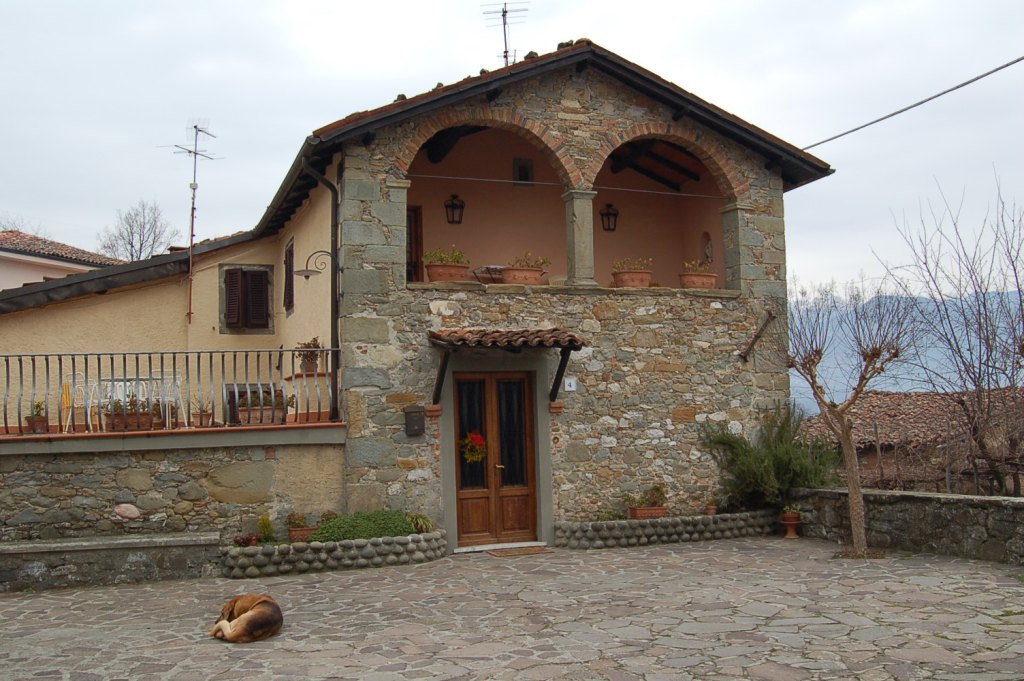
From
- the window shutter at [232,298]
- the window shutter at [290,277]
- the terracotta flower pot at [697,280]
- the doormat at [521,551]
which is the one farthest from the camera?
the window shutter at [232,298]

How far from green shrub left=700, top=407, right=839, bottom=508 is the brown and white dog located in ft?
20.4

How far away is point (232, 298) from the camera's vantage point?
13.3 meters

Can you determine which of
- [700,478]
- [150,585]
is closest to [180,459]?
[150,585]

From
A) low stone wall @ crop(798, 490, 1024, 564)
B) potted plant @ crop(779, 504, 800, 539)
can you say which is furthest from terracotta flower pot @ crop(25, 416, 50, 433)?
low stone wall @ crop(798, 490, 1024, 564)

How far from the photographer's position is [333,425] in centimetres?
961

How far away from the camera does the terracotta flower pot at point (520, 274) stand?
1060 centimetres

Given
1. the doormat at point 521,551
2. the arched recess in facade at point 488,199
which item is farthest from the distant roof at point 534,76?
the doormat at point 521,551

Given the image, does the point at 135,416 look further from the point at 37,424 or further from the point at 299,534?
the point at 299,534

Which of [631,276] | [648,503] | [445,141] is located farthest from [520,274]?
[648,503]

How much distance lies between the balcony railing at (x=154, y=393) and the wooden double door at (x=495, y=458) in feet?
5.36

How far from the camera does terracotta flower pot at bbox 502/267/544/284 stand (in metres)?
10.6

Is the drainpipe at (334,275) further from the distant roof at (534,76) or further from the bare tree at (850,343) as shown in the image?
the bare tree at (850,343)

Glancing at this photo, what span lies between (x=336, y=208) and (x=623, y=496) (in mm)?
4778

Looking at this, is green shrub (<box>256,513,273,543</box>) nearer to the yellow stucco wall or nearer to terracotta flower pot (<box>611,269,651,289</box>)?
the yellow stucco wall
